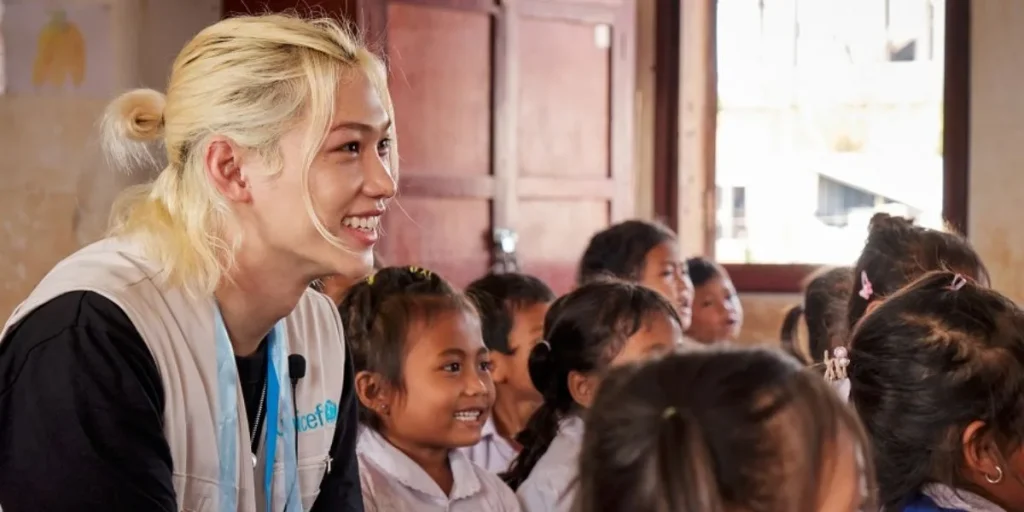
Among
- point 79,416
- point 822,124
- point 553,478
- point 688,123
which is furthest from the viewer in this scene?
point 688,123

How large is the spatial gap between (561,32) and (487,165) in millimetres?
596

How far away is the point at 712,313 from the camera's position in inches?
168

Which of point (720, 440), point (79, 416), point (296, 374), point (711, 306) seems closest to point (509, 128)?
point (711, 306)

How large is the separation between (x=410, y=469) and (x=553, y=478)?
34cm

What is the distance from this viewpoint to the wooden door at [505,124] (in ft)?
14.3

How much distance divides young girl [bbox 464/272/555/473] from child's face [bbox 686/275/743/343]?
1124 millimetres

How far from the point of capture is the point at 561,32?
15.9 feet

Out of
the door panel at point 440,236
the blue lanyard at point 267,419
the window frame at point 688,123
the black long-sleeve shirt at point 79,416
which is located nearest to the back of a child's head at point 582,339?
the blue lanyard at point 267,419

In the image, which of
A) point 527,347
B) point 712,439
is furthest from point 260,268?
point 527,347

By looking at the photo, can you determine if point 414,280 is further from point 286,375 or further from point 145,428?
point 145,428

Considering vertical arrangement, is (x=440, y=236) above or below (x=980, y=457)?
above

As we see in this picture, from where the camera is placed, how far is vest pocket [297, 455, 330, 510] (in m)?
1.75

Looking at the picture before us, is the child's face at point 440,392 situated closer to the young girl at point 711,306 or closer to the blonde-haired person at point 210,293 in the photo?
the blonde-haired person at point 210,293

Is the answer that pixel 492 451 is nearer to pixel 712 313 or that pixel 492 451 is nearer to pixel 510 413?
pixel 510 413
